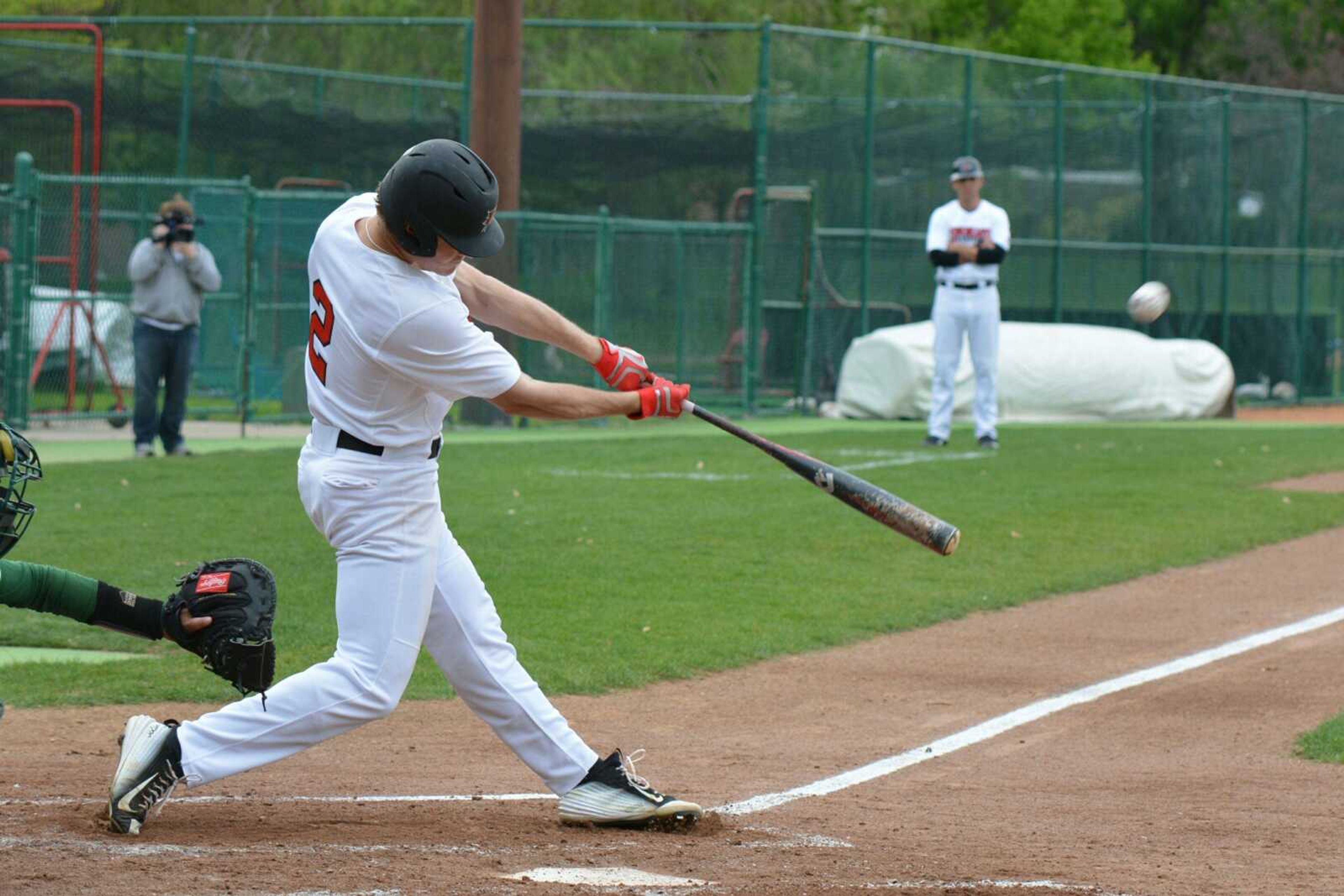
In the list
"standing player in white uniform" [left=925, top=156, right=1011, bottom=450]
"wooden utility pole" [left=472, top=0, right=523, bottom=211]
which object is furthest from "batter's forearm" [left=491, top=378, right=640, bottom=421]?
"wooden utility pole" [left=472, top=0, right=523, bottom=211]

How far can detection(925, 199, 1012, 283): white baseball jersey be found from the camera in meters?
15.5

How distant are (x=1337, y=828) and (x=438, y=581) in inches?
107

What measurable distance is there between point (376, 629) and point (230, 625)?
49 centimetres

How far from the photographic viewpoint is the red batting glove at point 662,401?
190 inches

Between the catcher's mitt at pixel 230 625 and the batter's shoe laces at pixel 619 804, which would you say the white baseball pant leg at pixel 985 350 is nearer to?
the batter's shoe laces at pixel 619 804

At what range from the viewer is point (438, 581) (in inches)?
190

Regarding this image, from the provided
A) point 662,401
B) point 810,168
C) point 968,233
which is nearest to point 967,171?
point 968,233

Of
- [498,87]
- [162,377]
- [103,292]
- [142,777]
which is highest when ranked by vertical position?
[498,87]

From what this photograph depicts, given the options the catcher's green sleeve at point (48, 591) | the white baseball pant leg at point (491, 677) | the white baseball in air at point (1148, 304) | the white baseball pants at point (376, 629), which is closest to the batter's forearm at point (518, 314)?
the white baseball pants at point (376, 629)

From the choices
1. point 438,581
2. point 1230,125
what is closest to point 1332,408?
point 1230,125

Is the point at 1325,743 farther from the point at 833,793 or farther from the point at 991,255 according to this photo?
the point at 991,255

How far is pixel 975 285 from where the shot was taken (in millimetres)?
15555

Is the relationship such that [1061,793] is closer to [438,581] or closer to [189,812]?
[438,581]

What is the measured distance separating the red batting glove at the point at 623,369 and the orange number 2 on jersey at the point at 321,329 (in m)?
0.79
